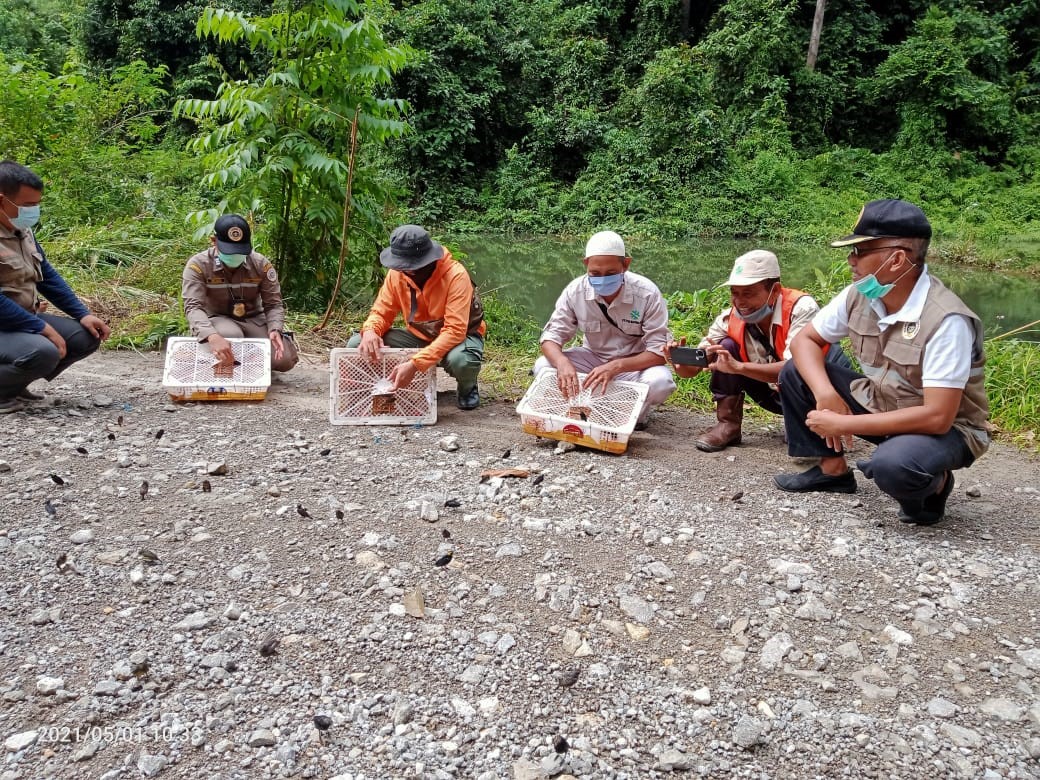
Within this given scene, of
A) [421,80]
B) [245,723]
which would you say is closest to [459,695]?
[245,723]

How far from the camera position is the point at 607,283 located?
4.13 m

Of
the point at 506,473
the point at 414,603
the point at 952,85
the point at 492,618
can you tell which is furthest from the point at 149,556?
the point at 952,85

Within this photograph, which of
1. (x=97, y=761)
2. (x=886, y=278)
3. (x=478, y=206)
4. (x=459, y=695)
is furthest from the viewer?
(x=478, y=206)

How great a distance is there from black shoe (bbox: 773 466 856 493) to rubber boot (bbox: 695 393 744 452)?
669 millimetres

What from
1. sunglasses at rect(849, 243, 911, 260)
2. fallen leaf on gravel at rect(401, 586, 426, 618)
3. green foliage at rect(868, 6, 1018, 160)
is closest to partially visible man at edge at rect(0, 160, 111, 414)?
fallen leaf on gravel at rect(401, 586, 426, 618)

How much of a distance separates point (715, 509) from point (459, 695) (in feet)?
5.30

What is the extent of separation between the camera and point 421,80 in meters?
18.1

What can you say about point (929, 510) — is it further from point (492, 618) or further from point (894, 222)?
point (492, 618)

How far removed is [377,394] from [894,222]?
2.73 metres

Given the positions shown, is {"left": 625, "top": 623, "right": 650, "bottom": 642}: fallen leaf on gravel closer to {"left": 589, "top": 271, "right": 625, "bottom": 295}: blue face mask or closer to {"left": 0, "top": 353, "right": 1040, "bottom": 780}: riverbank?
{"left": 0, "top": 353, "right": 1040, "bottom": 780}: riverbank

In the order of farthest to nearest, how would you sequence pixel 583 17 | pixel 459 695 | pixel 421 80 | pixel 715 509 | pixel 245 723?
pixel 583 17, pixel 421 80, pixel 715 509, pixel 459 695, pixel 245 723

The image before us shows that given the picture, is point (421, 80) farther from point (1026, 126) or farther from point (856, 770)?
point (856, 770)

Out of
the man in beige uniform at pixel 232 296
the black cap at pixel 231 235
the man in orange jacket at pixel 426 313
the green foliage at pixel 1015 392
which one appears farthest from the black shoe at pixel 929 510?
the black cap at pixel 231 235

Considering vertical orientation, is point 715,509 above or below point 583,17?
below
